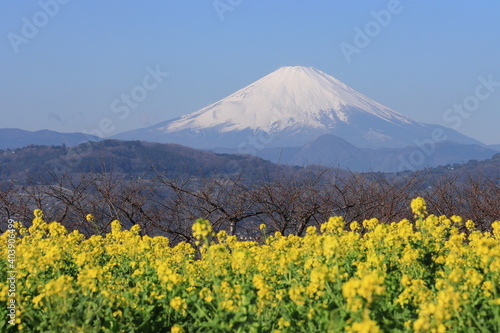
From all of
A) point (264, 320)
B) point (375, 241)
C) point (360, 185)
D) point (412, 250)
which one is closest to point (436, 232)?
point (375, 241)

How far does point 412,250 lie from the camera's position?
6.32 metres

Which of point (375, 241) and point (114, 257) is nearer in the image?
point (375, 241)

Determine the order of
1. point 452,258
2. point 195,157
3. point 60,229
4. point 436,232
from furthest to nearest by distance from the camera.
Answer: point 195,157 < point 60,229 < point 436,232 < point 452,258

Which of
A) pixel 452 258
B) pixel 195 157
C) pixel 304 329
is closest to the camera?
pixel 304 329

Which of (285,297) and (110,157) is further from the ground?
(110,157)

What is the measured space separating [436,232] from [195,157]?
132 m

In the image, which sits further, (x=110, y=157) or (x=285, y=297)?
(x=110, y=157)

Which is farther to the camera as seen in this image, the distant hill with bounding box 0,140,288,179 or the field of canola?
the distant hill with bounding box 0,140,288,179

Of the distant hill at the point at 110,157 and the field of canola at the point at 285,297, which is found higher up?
the distant hill at the point at 110,157

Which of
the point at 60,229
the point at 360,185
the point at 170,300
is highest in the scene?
the point at 60,229

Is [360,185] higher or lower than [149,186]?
lower

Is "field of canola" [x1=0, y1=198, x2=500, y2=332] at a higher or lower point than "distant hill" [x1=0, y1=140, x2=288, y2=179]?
lower

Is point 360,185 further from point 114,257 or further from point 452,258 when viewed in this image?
point 452,258

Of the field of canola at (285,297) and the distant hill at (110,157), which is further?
the distant hill at (110,157)
